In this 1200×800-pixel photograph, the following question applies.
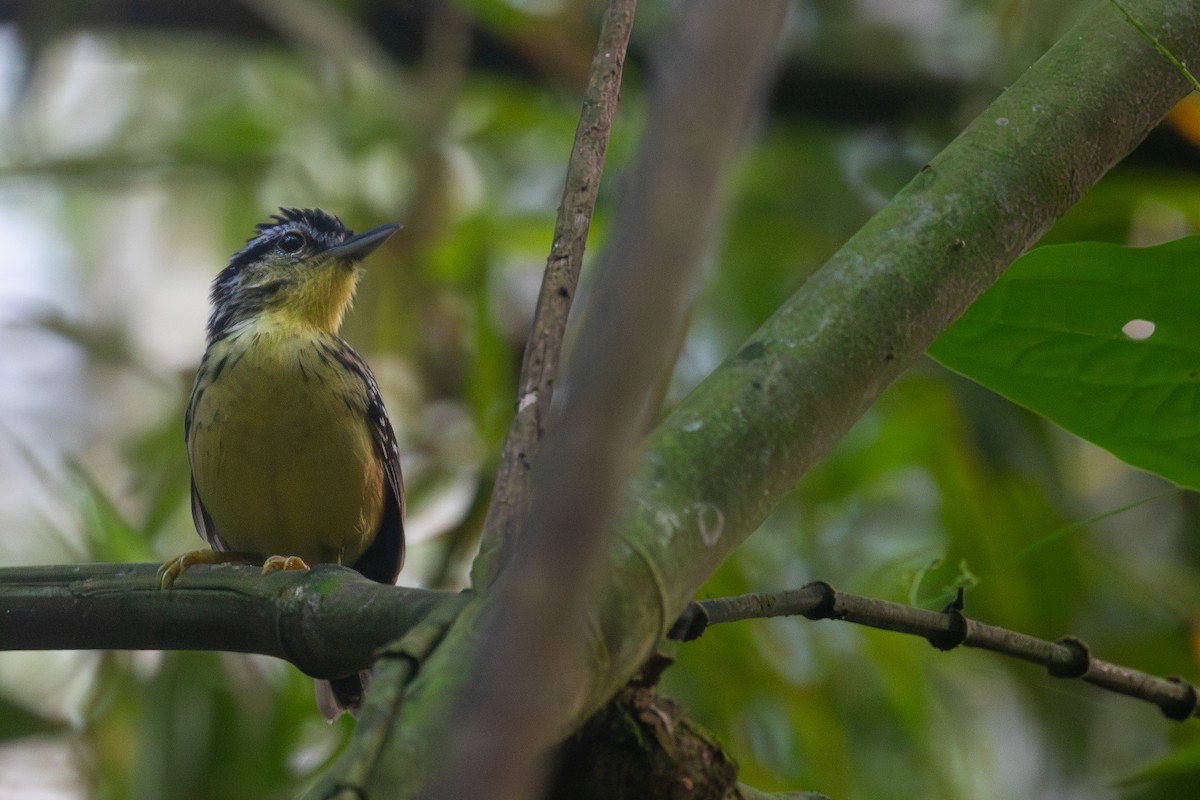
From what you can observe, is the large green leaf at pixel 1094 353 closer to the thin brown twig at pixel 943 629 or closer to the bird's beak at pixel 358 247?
the thin brown twig at pixel 943 629

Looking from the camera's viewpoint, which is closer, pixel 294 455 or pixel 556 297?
pixel 556 297

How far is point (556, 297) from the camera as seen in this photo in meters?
1.58

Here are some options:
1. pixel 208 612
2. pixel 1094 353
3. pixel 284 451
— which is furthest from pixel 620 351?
pixel 284 451

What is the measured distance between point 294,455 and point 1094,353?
2168 mm

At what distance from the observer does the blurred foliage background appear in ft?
12.7

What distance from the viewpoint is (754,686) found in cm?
378

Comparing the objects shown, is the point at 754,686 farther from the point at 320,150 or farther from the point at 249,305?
the point at 320,150

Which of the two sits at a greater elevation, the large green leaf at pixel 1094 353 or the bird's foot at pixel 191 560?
the large green leaf at pixel 1094 353

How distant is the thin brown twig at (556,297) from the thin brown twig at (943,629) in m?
0.22

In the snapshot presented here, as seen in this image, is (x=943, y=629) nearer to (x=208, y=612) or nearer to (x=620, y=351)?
(x=208, y=612)

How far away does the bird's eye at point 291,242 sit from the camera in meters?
4.27

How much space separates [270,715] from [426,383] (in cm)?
153

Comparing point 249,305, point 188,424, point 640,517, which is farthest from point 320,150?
point 640,517

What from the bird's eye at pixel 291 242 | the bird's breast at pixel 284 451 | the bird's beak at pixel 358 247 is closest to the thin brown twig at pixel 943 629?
the bird's breast at pixel 284 451
